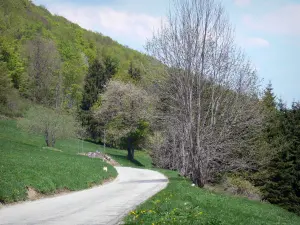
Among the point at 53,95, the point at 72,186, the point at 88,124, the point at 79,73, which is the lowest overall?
the point at 72,186

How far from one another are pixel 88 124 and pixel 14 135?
69.1ft

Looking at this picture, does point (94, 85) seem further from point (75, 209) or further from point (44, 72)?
point (75, 209)

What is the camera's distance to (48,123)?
42.5 meters

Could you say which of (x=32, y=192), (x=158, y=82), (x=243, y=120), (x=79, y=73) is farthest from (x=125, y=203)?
(x=79, y=73)

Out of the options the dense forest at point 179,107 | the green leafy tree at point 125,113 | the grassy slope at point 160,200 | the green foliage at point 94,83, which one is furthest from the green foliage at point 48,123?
the green foliage at point 94,83

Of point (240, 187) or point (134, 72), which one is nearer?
point (240, 187)

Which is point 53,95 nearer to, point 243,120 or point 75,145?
point 75,145

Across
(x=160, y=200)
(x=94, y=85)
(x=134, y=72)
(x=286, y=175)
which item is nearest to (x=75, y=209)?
(x=160, y=200)

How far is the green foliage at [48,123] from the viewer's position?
4247 cm

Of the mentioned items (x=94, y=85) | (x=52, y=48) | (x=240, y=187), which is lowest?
(x=240, y=187)

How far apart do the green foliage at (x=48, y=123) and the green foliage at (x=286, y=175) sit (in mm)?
22741

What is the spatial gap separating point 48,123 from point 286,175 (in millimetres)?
25506

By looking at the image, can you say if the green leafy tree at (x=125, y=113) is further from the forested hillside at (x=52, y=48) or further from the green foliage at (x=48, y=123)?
the green foliage at (x=48, y=123)

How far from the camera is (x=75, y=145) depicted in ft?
196
